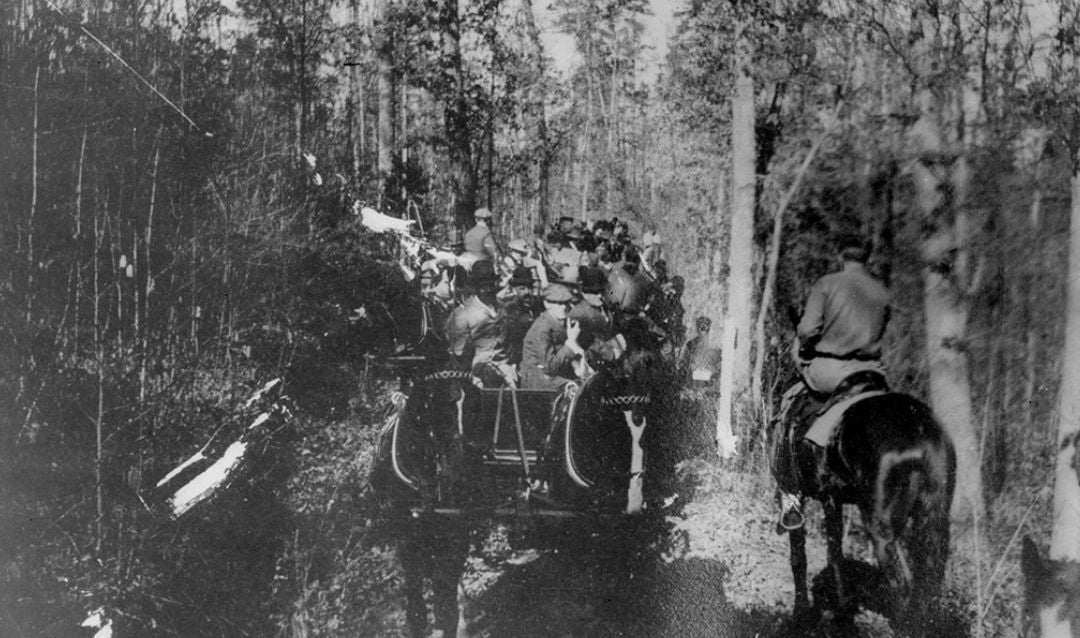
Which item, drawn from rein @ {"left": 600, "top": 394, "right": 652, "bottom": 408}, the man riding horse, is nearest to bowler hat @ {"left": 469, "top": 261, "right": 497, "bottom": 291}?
rein @ {"left": 600, "top": 394, "right": 652, "bottom": 408}

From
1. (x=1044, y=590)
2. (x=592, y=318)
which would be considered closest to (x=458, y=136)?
(x=592, y=318)

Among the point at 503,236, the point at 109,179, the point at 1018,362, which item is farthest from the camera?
the point at 1018,362

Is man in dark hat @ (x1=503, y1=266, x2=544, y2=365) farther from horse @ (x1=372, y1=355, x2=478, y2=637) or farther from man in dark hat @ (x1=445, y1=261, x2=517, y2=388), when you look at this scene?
horse @ (x1=372, y1=355, x2=478, y2=637)

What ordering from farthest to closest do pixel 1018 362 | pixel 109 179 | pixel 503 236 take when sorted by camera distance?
pixel 1018 362, pixel 503 236, pixel 109 179

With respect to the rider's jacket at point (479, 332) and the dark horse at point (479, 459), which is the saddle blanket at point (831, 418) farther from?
the rider's jacket at point (479, 332)

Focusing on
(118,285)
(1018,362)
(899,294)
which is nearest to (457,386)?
(118,285)

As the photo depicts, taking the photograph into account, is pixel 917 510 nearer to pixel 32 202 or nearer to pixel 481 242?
pixel 481 242

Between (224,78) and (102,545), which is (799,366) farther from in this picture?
(102,545)
